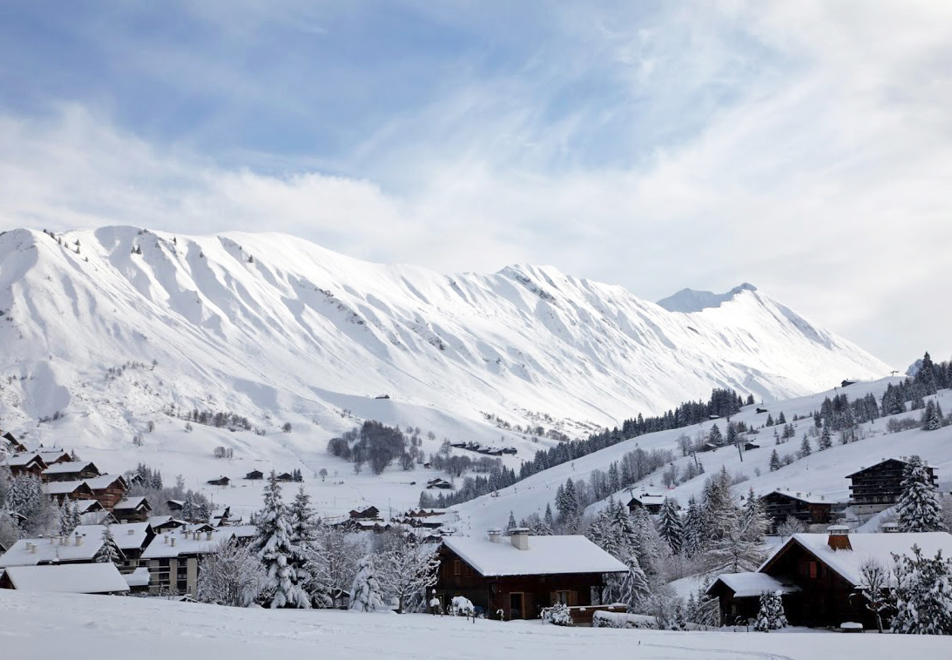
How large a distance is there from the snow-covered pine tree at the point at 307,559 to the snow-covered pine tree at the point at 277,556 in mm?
303

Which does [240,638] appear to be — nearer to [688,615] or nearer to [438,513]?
[688,615]

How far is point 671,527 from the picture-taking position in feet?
295

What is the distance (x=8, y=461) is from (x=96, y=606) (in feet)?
373

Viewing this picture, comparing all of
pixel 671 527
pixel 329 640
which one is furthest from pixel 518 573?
pixel 671 527

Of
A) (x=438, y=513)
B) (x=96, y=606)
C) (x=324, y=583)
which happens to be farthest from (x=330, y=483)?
(x=96, y=606)

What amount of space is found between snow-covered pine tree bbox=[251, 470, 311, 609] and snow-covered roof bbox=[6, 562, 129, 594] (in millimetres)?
14577

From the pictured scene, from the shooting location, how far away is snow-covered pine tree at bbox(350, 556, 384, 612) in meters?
45.7

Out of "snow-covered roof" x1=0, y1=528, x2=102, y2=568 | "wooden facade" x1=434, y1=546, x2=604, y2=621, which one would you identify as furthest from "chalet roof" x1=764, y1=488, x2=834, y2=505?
"snow-covered roof" x1=0, y1=528, x2=102, y2=568

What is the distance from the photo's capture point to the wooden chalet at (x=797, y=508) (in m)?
98.5

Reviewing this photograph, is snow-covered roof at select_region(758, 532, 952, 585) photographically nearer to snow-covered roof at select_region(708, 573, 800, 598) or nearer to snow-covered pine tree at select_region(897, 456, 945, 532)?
snow-covered roof at select_region(708, 573, 800, 598)

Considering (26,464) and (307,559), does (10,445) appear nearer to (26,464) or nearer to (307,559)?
(26,464)

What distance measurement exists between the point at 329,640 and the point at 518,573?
29841 mm

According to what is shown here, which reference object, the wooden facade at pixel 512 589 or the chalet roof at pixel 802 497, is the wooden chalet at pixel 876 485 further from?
the wooden facade at pixel 512 589

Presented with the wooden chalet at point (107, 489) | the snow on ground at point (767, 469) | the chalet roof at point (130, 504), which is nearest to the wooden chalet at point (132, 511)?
the chalet roof at point (130, 504)
